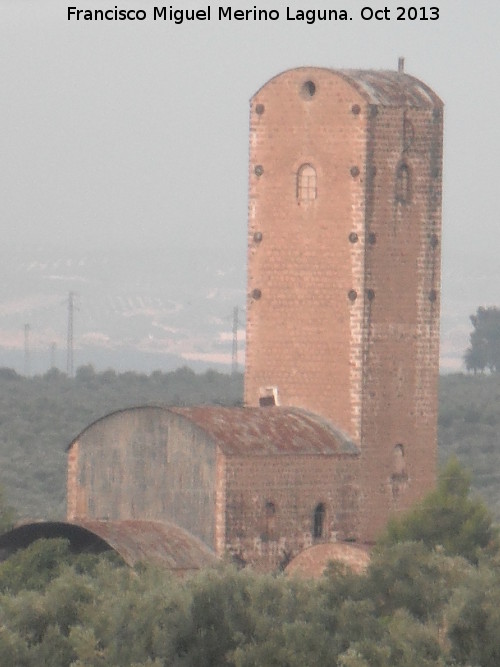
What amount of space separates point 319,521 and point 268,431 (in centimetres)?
169

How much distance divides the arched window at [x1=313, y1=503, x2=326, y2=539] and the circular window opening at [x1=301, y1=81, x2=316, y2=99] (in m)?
6.73

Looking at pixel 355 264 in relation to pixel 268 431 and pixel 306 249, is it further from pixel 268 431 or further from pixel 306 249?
pixel 268 431

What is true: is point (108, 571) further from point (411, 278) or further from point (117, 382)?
point (117, 382)

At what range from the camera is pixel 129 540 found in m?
42.8

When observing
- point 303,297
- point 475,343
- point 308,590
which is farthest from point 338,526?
point 475,343

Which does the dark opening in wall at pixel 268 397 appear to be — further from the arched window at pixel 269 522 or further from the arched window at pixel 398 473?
the arched window at pixel 269 522

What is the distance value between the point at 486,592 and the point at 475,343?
10325cm

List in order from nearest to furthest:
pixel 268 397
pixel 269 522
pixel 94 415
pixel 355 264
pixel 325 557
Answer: pixel 325 557, pixel 269 522, pixel 355 264, pixel 268 397, pixel 94 415

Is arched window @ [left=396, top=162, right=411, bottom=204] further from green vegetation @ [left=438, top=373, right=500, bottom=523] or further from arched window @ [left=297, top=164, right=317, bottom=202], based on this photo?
green vegetation @ [left=438, top=373, right=500, bottom=523]

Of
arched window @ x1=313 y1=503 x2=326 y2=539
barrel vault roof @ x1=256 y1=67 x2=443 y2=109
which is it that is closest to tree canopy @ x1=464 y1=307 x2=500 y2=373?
barrel vault roof @ x1=256 y1=67 x2=443 y2=109

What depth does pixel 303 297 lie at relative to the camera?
4672 centimetres

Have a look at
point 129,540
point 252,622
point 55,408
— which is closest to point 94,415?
point 55,408

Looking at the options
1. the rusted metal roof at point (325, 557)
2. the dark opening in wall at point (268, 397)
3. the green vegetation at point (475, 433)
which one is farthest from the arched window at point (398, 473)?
the green vegetation at point (475, 433)

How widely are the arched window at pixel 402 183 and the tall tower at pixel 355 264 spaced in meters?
0.02
